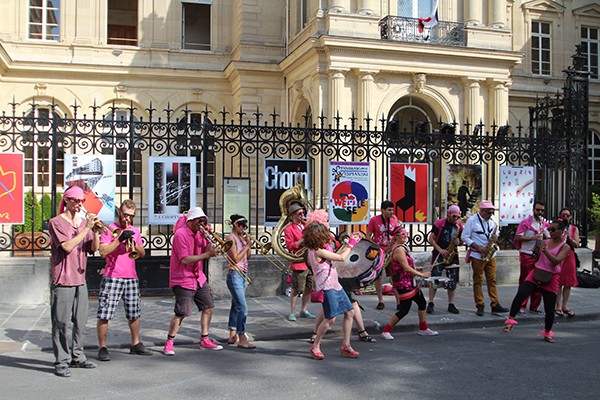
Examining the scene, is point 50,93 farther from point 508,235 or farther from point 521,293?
point 521,293

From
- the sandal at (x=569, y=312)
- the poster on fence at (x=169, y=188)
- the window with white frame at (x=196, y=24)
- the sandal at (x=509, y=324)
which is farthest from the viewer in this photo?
the window with white frame at (x=196, y=24)

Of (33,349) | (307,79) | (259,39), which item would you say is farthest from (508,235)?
(259,39)

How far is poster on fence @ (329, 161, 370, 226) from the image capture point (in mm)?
11781

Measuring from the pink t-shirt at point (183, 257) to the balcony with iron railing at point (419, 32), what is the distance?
634 inches

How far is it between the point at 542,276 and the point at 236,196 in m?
5.45

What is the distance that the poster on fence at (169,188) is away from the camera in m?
10.9

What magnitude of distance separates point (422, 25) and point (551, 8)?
11471 mm

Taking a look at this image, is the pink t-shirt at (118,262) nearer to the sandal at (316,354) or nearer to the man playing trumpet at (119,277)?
the man playing trumpet at (119,277)

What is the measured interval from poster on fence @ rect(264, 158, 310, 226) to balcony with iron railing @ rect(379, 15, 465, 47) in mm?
11706

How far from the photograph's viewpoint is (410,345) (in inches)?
315

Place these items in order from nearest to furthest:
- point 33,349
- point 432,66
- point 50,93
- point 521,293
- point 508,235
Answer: point 33,349 → point 521,293 → point 508,235 → point 432,66 → point 50,93

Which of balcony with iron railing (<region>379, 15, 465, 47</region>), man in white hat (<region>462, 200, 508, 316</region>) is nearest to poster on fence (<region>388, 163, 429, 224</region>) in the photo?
man in white hat (<region>462, 200, 508, 316</region>)

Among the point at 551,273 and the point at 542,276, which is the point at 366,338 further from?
the point at 551,273

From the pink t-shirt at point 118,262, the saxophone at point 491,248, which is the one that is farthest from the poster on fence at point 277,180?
the pink t-shirt at point 118,262
